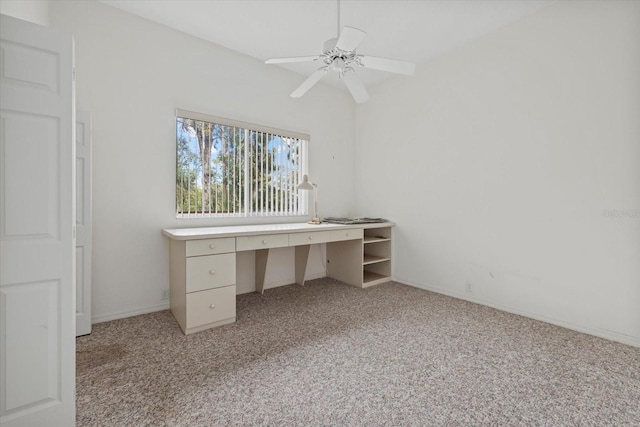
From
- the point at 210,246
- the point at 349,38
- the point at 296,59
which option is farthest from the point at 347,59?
the point at 210,246

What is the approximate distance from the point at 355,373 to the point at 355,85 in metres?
2.06

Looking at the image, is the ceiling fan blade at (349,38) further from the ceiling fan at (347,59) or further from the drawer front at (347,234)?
the drawer front at (347,234)

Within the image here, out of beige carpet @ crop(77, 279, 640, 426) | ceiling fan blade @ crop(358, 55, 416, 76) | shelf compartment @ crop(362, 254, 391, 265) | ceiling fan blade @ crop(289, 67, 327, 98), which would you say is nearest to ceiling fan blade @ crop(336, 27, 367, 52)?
ceiling fan blade @ crop(358, 55, 416, 76)

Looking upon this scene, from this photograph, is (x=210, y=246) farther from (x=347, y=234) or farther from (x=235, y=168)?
(x=347, y=234)

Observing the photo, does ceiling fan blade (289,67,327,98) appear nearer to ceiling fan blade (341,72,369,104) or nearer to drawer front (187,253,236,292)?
ceiling fan blade (341,72,369,104)

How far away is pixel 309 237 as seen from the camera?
9.74 ft

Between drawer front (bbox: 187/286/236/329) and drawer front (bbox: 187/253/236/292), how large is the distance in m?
0.05

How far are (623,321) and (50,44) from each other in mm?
3747

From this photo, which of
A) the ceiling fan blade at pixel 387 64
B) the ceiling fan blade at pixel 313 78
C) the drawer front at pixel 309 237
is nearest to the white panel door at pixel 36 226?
the ceiling fan blade at pixel 313 78

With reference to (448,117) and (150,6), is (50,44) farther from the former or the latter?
(448,117)

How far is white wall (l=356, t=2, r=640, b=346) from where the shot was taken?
2.13 m

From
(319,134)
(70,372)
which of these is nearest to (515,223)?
(319,134)

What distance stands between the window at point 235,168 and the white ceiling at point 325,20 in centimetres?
81

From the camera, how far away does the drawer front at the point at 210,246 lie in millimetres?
2227
